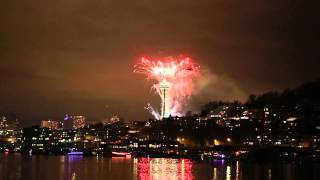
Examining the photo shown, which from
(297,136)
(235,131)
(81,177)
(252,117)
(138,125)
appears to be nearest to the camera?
(81,177)

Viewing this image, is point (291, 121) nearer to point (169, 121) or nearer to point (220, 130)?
point (220, 130)

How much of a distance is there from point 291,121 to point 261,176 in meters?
71.7

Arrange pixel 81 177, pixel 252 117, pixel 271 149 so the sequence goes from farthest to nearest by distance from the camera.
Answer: pixel 252 117, pixel 271 149, pixel 81 177

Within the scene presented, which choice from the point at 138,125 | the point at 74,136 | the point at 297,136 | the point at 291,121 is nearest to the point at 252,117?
the point at 291,121

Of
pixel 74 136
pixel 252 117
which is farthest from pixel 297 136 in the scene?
pixel 74 136

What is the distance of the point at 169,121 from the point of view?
5901 inches

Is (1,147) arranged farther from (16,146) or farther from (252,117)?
(252,117)

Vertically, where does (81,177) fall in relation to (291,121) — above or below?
below

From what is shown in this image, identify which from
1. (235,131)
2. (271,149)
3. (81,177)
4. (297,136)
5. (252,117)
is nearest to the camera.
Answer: (81,177)

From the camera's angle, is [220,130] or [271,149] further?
[220,130]

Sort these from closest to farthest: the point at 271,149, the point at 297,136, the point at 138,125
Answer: the point at 271,149, the point at 297,136, the point at 138,125

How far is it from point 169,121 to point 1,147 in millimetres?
55392

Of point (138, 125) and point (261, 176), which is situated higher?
point (138, 125)

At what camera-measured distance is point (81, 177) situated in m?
58.3
